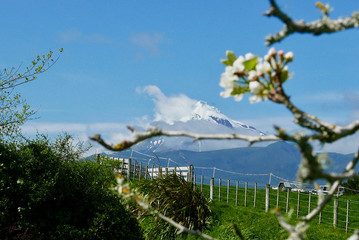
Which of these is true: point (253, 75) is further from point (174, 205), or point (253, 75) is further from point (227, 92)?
point (174, 205)

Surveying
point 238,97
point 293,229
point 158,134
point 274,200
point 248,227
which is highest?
point 238,97

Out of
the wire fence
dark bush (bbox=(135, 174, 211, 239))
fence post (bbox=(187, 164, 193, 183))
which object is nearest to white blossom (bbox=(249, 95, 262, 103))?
dark bush (bbox=(135, 174, 211, 239))

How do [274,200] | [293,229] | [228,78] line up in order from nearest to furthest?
[293,229]
[228,78]
[274,200]

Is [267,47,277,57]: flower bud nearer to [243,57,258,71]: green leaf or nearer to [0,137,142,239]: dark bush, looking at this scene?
[243,57,258,71]: green leaf

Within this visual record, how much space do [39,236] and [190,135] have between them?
5.92 metres

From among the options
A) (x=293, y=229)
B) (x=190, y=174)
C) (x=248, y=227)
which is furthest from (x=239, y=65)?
(x=190, y=174)

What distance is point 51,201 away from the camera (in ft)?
23.9

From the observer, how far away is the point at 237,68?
1.79 meters

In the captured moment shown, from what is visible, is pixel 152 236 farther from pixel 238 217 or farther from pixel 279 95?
pixel 279 95

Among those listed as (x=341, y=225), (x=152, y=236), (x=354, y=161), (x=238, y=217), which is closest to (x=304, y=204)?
(x=341, y=225)

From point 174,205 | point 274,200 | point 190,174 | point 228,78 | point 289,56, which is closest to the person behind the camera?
point 289,56

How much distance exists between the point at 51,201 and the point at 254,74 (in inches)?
248

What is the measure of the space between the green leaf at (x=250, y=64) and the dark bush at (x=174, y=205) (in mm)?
8218

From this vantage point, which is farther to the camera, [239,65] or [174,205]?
[174,205]
